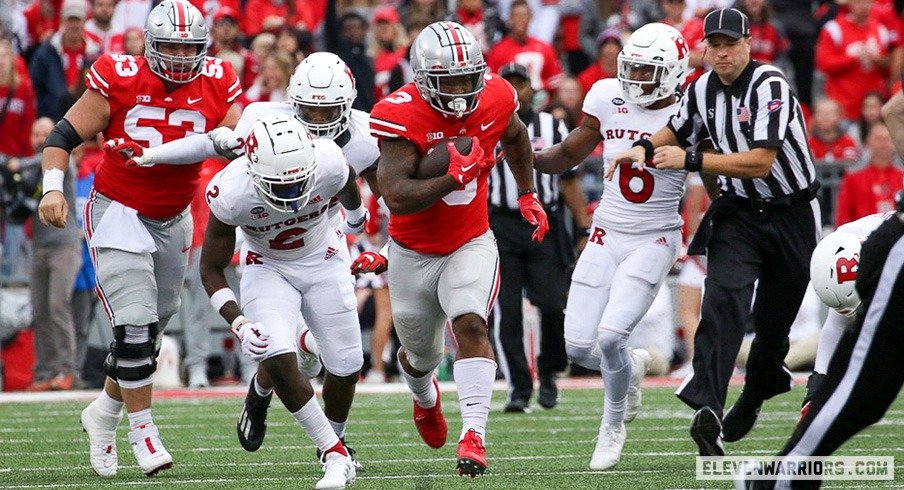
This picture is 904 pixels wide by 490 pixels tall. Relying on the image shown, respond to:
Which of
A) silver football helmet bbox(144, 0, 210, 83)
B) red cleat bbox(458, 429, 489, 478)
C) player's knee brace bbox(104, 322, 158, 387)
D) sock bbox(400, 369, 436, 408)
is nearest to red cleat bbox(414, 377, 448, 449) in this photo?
sock bbox(400, 369, 436, 408)

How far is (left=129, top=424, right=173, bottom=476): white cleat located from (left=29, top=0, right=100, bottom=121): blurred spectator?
6.26m

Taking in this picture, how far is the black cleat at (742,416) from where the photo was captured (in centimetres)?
661

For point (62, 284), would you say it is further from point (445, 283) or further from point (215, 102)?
point (445, 283)

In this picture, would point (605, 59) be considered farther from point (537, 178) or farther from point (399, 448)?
point (399, 448)

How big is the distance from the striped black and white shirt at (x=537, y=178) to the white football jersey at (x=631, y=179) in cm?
190

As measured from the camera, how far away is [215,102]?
6648 millimetres

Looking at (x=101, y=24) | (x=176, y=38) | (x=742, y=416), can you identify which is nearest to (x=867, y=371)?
(x=742, y=416)

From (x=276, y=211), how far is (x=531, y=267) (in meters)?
3.54

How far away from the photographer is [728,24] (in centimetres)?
624

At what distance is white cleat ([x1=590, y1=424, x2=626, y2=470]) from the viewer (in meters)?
6.33

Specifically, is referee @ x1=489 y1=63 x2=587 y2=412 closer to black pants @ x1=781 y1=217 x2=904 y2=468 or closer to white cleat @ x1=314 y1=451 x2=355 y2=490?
white cleat @ x1=314 y1=451 x2=355 y2=490

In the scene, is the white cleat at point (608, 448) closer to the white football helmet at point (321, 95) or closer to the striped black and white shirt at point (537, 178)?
the white football helmet at point (321, 95)

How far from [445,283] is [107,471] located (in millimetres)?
1604

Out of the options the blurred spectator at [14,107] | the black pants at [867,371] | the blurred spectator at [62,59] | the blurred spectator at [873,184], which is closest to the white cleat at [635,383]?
the black pants at [867,371]
